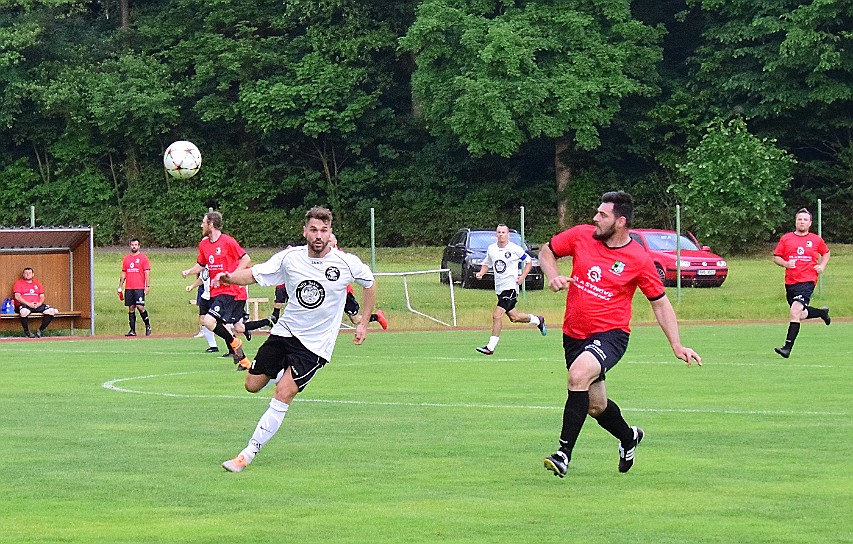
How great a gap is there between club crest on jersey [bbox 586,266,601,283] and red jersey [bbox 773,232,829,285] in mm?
12225

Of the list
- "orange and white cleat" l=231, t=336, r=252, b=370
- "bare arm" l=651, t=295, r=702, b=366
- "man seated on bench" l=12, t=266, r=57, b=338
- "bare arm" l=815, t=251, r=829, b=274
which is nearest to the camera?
"bare arm" l=651, t=295, r=702, b=366

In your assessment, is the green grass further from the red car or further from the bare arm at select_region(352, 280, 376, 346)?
the bare arm at select_region(352, 280, 376, 346)

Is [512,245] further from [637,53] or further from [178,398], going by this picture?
[637,53]

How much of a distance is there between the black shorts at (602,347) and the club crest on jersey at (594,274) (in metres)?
0.37

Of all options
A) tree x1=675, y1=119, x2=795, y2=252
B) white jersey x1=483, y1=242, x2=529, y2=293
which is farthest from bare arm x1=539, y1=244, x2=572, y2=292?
tree x1=675, y1=119, x2=795, y2=252

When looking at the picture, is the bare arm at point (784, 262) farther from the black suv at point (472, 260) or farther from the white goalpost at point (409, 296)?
the black suv at point (472, 260)

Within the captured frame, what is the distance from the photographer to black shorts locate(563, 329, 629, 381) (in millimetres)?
10227

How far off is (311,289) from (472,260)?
25.1m

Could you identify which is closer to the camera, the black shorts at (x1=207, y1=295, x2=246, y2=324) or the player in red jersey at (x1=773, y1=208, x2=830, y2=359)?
the black shorts at (x1=207, y1=295, x2=246, y2=324)

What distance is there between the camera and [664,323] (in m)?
10.4

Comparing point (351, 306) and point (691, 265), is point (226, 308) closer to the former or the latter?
point (351, 306)

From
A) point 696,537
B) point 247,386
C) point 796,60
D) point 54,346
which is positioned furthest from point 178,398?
point 796,60

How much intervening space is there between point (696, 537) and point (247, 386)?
14.9 ft

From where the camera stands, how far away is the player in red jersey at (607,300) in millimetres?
10266
